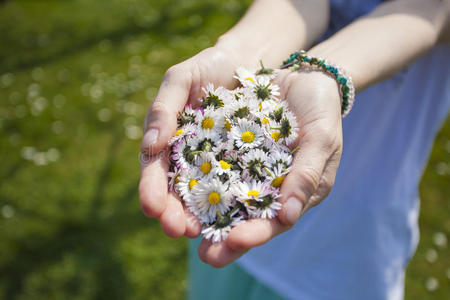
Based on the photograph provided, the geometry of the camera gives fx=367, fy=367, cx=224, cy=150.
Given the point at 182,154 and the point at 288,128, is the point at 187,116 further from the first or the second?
the point at 288,128

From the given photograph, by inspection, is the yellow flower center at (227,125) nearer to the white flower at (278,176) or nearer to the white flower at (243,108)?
the white flower at (243,108)

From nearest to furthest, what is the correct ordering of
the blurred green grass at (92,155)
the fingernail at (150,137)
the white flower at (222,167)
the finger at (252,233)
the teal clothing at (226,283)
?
1. the finger at (252,233)
2. the fingernail at (150,137)
3. the white flower at (222,167)
4. the teal clothing at (226,283)
5. the blurred green grass at (92,155)

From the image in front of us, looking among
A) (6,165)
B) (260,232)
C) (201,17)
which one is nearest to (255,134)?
(260,232)

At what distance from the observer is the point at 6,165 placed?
3.06 metres

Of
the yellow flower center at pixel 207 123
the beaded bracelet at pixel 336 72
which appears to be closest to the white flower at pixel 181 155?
the yellow flower center at pixel 207 123

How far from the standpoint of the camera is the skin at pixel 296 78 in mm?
1017

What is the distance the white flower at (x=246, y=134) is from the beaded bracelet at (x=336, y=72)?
26 centimetres

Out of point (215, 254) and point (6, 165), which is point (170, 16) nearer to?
point (6, 165)

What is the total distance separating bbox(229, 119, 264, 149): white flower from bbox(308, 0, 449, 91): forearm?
1.15 ft

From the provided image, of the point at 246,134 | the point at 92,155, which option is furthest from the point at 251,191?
the point at 92,155

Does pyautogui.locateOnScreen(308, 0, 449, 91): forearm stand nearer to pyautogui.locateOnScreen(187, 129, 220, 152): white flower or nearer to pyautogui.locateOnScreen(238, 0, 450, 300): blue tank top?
pyautogui.locateOnScreen(238, 0, 450, 300): blue tank top

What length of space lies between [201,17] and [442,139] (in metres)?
3.11

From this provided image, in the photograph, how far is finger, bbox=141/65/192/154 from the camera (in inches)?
43.0

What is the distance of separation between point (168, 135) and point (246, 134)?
29 centimetres
